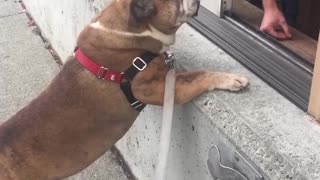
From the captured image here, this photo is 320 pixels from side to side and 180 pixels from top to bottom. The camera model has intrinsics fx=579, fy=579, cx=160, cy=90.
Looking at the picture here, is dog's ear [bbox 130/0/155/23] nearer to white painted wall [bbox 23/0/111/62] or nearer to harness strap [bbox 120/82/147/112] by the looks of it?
harness strap [bbox 120/82/147/112]

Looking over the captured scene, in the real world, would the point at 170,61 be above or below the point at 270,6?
above

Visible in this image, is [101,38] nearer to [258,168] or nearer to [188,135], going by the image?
[188,135]

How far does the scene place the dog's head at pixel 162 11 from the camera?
2.50 m

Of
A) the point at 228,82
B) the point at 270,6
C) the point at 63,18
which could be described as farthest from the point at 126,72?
the point at 63,18

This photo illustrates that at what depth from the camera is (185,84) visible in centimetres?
260

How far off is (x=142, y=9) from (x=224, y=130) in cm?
63

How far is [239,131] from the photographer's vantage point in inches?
90.7

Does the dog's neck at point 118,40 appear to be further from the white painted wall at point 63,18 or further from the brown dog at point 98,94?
the white painted wall at point 63,18

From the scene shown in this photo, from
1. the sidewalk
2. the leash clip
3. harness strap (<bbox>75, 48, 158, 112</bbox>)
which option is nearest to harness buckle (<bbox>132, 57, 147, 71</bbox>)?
harness strap (<bbox>75, 48, 158, 112</bbox>)

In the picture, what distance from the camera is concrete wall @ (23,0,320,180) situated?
2143mm

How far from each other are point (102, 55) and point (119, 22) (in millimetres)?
170

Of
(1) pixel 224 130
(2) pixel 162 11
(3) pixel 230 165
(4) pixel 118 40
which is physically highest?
(2) pixel 162 11

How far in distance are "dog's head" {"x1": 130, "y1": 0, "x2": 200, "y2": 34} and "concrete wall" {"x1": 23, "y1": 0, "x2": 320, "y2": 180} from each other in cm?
36

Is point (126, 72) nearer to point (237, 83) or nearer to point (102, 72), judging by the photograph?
point (102, 72)
